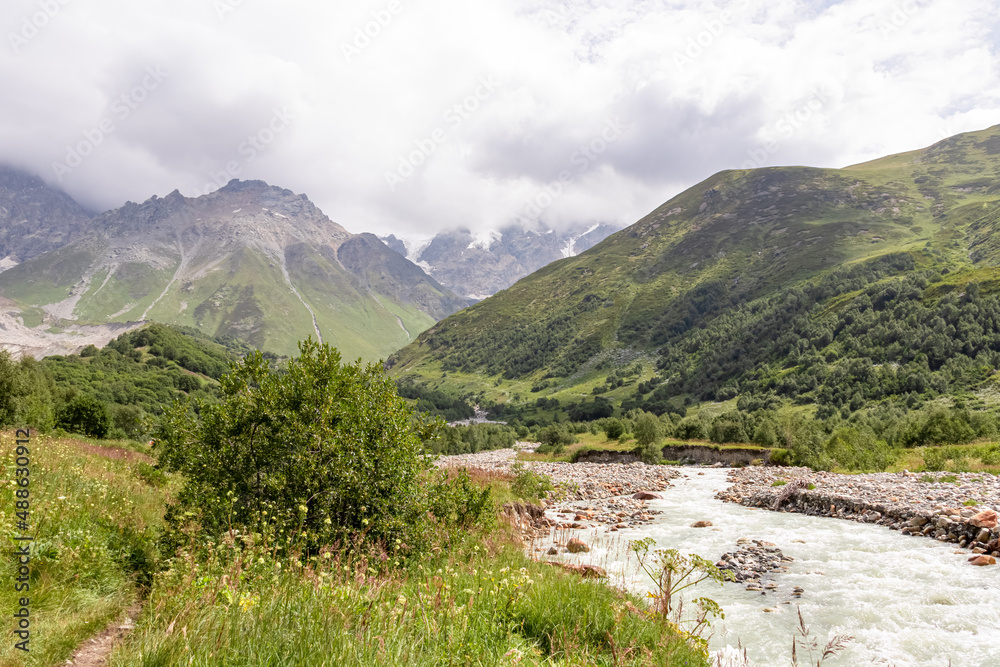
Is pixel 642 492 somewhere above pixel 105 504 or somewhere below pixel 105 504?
below

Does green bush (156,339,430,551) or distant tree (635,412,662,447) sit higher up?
green bush (156,339,430,551)

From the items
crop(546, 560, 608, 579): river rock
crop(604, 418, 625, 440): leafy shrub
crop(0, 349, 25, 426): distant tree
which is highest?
crop(0, 349, 25, 426): distant tree

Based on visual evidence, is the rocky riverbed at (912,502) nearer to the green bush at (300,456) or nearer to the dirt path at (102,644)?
the green bush at (300,456)

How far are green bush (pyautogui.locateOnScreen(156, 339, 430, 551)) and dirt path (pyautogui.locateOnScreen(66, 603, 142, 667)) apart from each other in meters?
2.13

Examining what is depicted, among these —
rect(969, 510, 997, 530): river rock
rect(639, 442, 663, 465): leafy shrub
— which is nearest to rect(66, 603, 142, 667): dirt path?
rect(969, 510, 997, 530): river rock

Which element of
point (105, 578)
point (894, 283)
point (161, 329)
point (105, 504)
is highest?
point (161, 329)

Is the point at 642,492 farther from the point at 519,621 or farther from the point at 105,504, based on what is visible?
the point at 105,504

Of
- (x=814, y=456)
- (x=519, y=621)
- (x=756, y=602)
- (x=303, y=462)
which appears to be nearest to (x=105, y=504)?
(x=303, y=462)

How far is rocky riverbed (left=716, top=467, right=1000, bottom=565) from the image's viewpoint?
15680mm

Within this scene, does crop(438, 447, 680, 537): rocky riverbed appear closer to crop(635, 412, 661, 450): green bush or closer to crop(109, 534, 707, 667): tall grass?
crop(109, 534, 707, 667): tall grass

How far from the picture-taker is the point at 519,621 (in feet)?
22.3

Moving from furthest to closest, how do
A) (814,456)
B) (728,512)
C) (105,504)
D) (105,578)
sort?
(814,456) < (728,512) < (105,504) < (105,578)

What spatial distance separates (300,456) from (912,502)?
2485 centimetres

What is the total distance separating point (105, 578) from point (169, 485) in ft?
30.4
